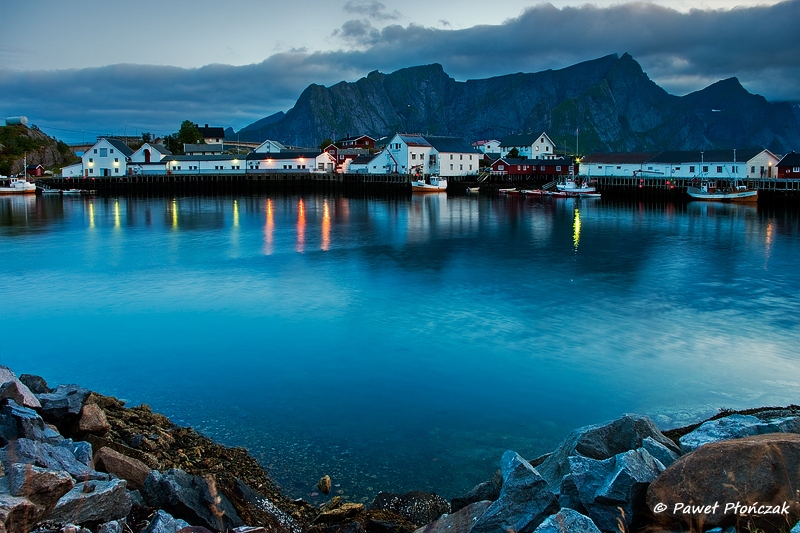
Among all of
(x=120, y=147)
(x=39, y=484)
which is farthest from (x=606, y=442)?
(x=120, y=147)

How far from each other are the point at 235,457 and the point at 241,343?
21.1 ft

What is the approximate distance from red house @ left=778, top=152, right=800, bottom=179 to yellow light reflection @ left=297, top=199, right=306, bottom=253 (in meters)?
49.4

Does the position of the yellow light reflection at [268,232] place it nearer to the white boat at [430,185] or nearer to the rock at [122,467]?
the rock at [122,467]


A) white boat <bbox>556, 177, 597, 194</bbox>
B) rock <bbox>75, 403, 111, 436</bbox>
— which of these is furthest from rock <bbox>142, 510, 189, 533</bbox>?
white boat <bbox>556, 177, 597, 194</bbox>

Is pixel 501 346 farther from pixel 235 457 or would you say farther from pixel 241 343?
pixel 235 457

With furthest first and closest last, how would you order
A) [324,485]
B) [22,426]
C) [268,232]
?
[268,232]
[324,485]
[22,426]

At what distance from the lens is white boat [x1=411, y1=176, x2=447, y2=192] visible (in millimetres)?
80188

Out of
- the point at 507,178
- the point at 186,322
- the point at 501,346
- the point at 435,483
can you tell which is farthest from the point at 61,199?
the point at 435,483

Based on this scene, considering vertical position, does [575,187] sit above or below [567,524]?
above

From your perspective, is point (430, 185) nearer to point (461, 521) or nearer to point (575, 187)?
point (575, 187)

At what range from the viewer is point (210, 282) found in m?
23.2

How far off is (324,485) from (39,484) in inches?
134

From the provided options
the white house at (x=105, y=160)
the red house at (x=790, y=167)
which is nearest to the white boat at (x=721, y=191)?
the red house at (x=790, y=167)

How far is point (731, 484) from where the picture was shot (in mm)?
5086
